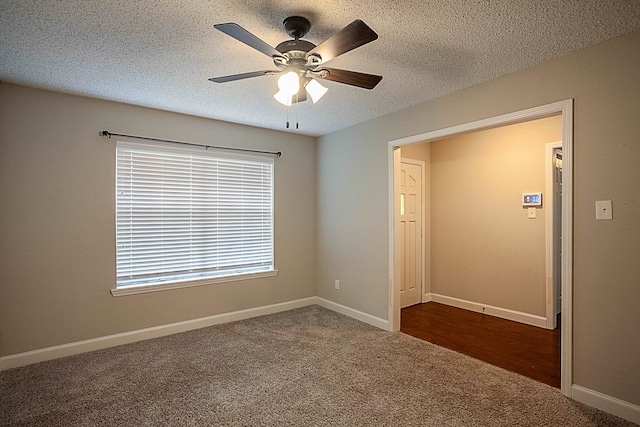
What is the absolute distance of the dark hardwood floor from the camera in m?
2.89

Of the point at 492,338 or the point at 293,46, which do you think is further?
the point at 492,338

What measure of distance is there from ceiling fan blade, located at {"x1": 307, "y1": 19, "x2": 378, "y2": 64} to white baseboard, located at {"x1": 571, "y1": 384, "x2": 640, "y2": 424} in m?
2.68

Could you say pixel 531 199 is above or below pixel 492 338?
above

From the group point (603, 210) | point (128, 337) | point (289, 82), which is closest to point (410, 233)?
point (603, 210)

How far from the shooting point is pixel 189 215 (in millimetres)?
3834

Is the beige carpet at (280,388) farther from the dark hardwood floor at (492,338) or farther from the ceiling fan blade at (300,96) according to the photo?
the ceiling fan blade at (300,96)

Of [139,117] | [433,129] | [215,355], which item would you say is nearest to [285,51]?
[433,129]

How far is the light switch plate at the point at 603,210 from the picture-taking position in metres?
2.20

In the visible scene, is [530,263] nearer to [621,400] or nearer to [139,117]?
[621,400]

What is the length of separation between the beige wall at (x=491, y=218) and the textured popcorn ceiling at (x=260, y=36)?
1631 mm

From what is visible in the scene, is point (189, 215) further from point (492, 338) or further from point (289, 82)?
point (492, 338)

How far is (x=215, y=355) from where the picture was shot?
10.2 ft

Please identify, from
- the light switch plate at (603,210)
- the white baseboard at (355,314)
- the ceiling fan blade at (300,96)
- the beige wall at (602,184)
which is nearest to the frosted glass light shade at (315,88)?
the ceiling fan blade at (300,96)

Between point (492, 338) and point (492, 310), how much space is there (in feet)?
2.95
